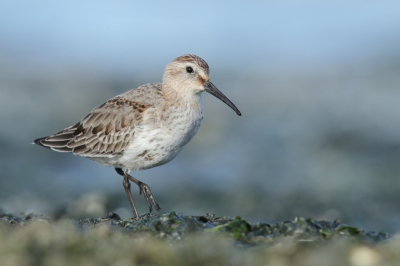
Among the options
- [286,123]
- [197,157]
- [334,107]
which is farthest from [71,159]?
[334,107]

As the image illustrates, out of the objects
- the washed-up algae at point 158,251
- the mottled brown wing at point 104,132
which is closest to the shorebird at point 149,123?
the mottled brown wing at point 104,132

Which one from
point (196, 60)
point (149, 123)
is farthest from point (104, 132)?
point (196, 60)

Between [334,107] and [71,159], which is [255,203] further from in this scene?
[334,107]

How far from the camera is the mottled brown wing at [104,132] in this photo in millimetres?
5684

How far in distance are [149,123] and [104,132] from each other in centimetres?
82

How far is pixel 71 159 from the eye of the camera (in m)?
11.2

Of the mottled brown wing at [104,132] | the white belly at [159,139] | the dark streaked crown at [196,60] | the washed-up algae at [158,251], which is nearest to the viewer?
the washed-up algae at [158,251]

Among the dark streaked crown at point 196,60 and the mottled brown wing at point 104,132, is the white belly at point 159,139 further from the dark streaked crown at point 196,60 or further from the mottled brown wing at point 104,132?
the dark streaked crown at point 196,60

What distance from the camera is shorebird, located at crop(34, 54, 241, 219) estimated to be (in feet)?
17.9

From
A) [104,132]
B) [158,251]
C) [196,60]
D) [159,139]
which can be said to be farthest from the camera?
[104,132]

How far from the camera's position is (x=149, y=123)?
549 cm

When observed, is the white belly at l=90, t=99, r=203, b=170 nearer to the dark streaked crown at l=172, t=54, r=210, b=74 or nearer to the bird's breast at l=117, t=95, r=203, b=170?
the bird's breast at l=117, t=95, r=203, b=170

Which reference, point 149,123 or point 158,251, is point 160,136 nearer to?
point 149,123

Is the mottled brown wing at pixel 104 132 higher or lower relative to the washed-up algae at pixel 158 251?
higher
